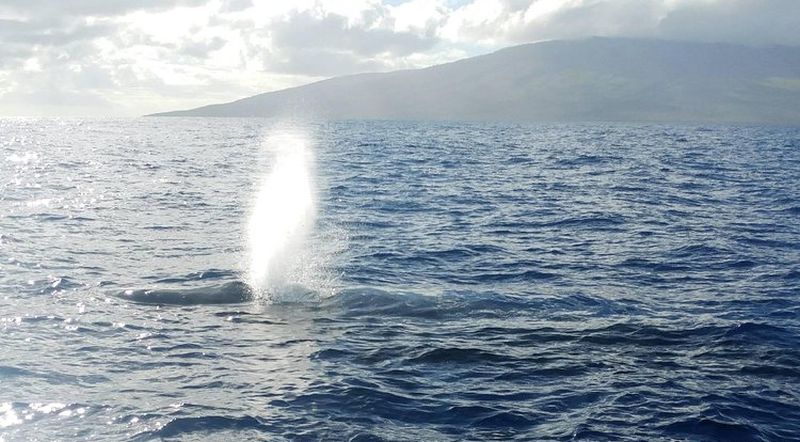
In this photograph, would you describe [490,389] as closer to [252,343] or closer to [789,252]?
[252,343]

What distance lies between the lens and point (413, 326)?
2091 cm

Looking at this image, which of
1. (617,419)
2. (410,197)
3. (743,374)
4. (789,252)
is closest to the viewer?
(617,419)

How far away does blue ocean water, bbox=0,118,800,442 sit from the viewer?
14805 mm

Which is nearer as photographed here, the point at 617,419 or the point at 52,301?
the point at 617,419

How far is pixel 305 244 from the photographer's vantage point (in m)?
33.8

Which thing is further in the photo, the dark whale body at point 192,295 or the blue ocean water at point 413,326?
the dark whale body at point 192,295

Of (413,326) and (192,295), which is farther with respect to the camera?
(192,295)

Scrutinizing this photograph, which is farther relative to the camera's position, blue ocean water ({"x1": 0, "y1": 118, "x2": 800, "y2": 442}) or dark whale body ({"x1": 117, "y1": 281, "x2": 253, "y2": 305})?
dark whale body ({"x1": 117, "y1": 281, "x2": 253, "y2": 305})

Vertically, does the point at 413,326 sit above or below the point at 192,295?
below

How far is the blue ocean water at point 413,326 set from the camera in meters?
14.8

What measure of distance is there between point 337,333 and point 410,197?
30.6 meters

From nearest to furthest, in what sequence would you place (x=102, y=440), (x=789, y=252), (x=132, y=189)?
(x=102, y=440)
(x=789, y=252)
(x=132, y=189)

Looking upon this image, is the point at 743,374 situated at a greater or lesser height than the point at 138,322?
lesser

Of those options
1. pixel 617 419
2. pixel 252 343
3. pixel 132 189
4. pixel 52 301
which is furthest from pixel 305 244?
pixel 132 189
